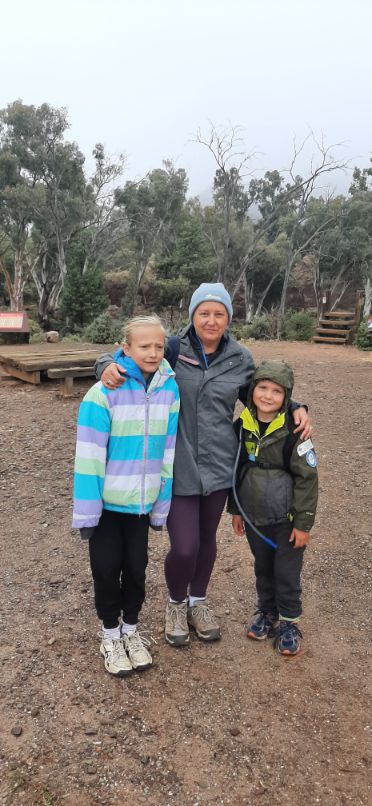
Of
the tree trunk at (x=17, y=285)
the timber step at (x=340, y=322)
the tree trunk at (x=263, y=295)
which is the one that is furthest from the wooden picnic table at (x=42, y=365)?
the tree trunk at (x=263, y=295)

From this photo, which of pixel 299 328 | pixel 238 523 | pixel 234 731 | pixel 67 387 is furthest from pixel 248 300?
pixel 234 731

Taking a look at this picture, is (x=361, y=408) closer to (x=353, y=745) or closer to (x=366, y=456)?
(x=366, y=456)

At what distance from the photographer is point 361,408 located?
7617 millimetres

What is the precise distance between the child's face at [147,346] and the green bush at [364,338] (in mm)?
13093

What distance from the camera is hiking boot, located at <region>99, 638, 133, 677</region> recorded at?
2307 millimetres

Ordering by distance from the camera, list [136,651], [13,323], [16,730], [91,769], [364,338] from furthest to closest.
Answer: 1. [364,338]
2. [13,323]
3. [136,651]
4. [16,730]
5. [91,769]

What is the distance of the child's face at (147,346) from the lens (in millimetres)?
2141

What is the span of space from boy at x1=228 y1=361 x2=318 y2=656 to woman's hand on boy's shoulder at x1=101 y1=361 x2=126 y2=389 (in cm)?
60

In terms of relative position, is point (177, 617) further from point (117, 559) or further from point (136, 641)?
point (117, 559)

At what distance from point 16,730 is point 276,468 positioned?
143 centimetres

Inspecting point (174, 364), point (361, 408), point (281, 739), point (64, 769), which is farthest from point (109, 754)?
point (361, 408)

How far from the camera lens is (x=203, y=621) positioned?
2.62m

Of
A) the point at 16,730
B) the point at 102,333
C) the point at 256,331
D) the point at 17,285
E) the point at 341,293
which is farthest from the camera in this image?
the point at 341,293

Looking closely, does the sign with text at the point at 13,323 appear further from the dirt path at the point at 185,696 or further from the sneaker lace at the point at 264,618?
the sneaker lace at the point at 264,618
